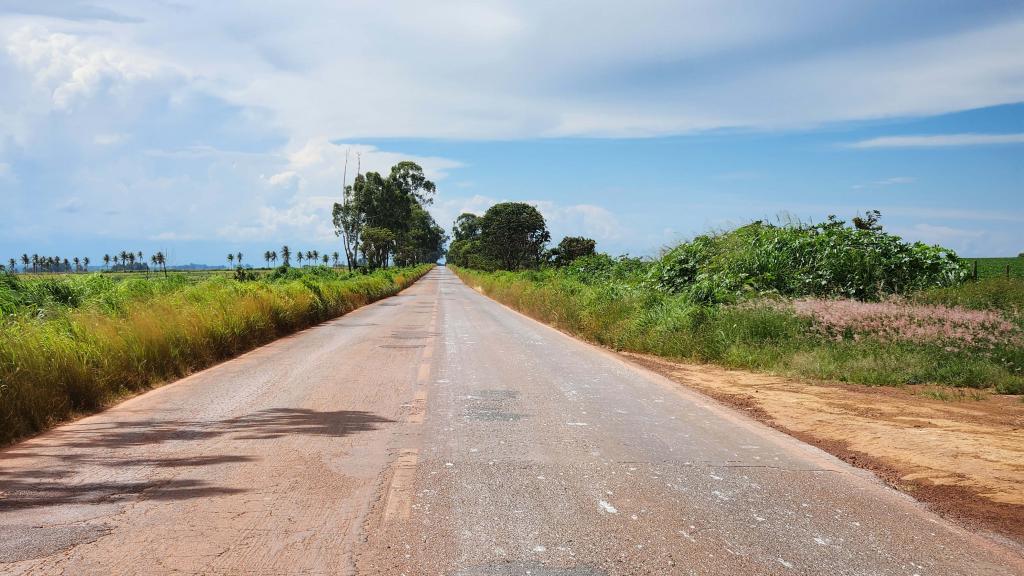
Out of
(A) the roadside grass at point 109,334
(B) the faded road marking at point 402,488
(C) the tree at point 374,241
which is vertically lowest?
(B) the faded road marking at point 402,488

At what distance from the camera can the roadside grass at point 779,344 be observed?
9156 millimetres

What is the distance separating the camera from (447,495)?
416cm

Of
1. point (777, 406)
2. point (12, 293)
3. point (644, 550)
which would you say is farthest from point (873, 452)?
point (12, 293)

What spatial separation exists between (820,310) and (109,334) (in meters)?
11.6

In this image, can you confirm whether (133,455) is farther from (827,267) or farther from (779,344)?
(827,267)

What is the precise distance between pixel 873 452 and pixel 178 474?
19.1 ft

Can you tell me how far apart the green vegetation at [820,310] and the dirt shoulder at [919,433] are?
0.81m

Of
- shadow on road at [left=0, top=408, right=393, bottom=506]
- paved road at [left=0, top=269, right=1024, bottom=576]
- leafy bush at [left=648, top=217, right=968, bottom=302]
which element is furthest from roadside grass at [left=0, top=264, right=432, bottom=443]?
leafy bush at [left=648, top=217, right=968, bottom=302]

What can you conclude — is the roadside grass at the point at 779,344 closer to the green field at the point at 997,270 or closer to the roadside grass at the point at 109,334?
the green field at the point at 997,270

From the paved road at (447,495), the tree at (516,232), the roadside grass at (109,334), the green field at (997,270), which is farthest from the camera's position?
the tree at (516,232)

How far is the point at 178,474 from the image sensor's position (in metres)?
4.61

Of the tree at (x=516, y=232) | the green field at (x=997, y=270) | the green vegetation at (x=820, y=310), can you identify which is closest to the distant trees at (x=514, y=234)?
the tree at (x=516, y=232)

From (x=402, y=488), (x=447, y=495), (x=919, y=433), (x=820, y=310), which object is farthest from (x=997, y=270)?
(x=402, y=488)

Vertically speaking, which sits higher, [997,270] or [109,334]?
[997,270]
